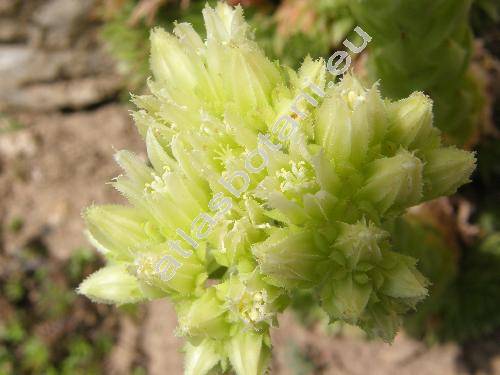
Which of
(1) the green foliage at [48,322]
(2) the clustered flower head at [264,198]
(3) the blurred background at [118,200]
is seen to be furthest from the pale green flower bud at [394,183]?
(1) the green foliage at [48,322]

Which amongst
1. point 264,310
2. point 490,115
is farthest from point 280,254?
point 490,115

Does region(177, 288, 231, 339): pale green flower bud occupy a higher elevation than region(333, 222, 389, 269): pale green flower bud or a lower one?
higher

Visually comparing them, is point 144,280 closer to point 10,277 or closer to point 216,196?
point 216,196

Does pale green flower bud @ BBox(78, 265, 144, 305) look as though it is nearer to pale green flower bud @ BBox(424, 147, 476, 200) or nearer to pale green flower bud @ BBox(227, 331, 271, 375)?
pale green flower bud @ BBox(227, 331, 271, 375)

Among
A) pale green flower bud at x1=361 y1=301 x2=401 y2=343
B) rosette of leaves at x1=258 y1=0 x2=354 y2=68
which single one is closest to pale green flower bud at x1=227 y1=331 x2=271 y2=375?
pale green flower bud at x1=361 y1=301 x2=401 y2=343

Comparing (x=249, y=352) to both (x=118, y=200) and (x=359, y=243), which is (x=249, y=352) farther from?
(x=118, y=200)

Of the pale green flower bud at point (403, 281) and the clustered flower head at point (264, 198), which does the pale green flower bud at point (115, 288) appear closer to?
the clustered flower head at point (264, 198)

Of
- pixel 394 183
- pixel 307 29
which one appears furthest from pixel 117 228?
pixel 307 29
